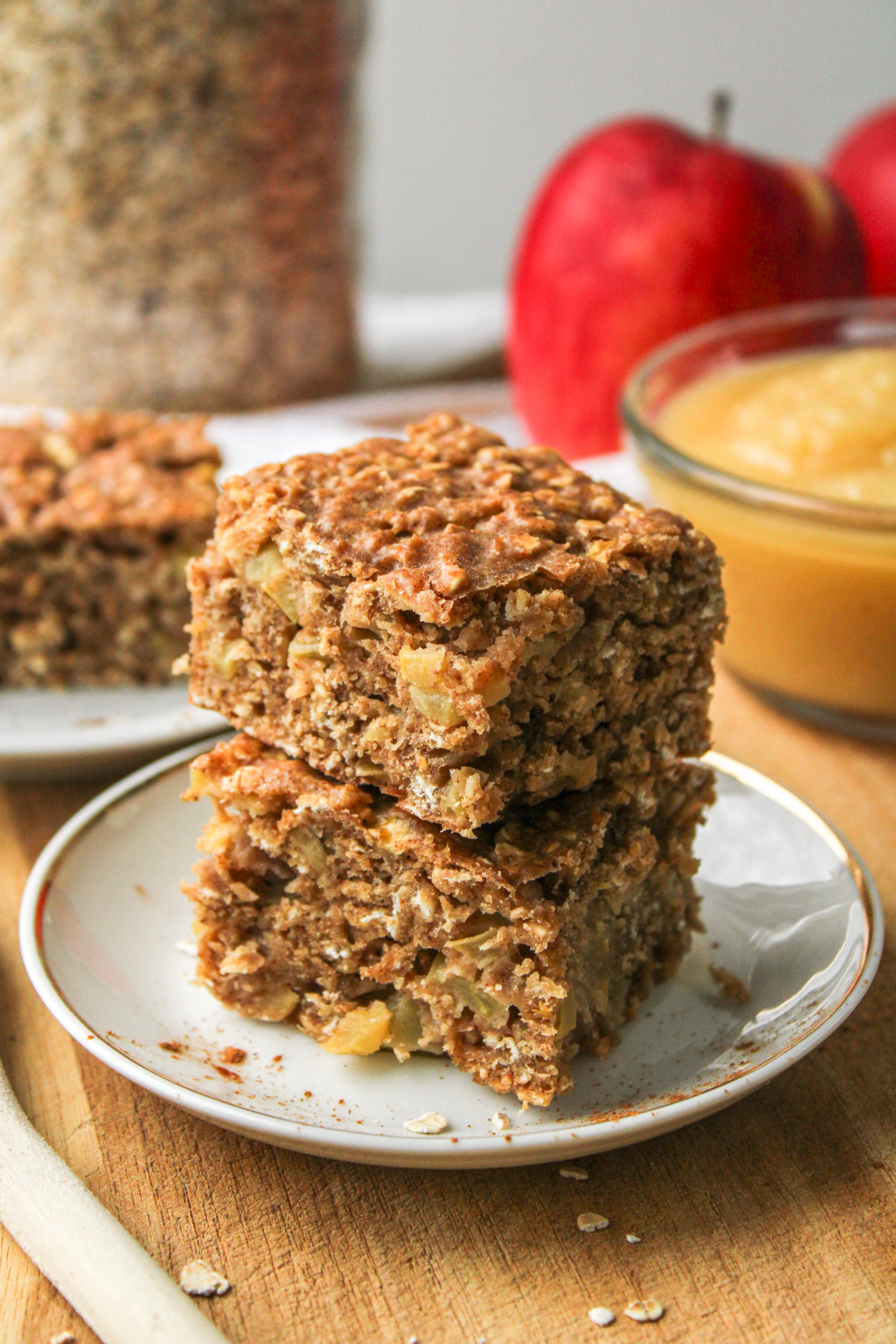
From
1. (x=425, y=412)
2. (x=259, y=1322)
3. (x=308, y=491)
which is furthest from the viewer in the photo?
(x=425, y=412)

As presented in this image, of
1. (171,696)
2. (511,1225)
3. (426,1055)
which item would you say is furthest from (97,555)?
(511,1225)

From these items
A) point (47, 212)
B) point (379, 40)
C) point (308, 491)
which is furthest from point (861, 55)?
point (308, 491)

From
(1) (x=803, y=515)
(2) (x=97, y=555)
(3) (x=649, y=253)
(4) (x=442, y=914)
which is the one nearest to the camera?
(4) (x=442, y=914)

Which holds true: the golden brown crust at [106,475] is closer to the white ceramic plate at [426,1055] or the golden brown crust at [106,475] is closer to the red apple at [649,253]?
the white ceramic plate at [426,1055]

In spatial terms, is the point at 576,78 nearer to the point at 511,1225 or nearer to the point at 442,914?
the point at 442,914

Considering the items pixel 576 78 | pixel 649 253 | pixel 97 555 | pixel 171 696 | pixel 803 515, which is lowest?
pixel 171 696

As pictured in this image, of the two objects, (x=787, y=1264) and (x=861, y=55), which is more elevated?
(x=861, y=55)

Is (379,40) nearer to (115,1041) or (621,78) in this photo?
(621,78)
